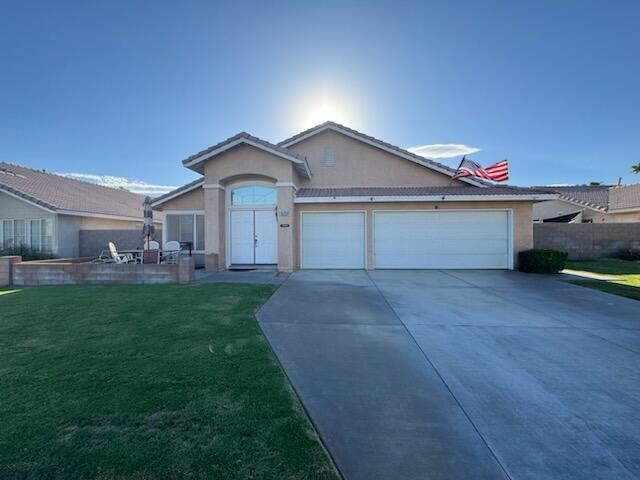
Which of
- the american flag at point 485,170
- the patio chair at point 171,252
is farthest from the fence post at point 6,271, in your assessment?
the american flag at point 485,170

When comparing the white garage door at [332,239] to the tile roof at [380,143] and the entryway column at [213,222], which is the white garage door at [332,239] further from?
the tile roof at [380,143]

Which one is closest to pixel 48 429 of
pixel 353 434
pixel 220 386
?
pixel 220 386

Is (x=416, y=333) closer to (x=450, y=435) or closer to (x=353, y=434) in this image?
(x=450, y=435)

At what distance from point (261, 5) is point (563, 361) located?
13.8m

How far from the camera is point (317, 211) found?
1374cm

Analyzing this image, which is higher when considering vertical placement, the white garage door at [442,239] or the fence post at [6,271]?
the white garage door at [442,239]

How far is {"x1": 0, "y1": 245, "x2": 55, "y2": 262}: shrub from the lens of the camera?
1562cm

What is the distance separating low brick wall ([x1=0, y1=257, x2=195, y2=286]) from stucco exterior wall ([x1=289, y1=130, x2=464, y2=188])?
7.76 meters

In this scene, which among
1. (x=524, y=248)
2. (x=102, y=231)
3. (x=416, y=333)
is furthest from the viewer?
(x=102, y=231)

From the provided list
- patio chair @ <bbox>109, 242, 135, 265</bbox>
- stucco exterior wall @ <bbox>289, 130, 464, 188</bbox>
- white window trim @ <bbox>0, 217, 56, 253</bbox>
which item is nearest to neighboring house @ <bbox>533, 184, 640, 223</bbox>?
stucco exterior wall @ <bbox>289, 130, 464, 188</bbox>

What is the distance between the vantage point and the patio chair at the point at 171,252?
1420 cm

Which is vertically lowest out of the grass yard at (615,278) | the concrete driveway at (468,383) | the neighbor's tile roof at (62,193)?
the concrete driveway at (468,383)

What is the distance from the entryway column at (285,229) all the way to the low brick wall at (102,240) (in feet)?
33.8

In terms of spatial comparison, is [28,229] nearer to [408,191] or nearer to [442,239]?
[408,191]
